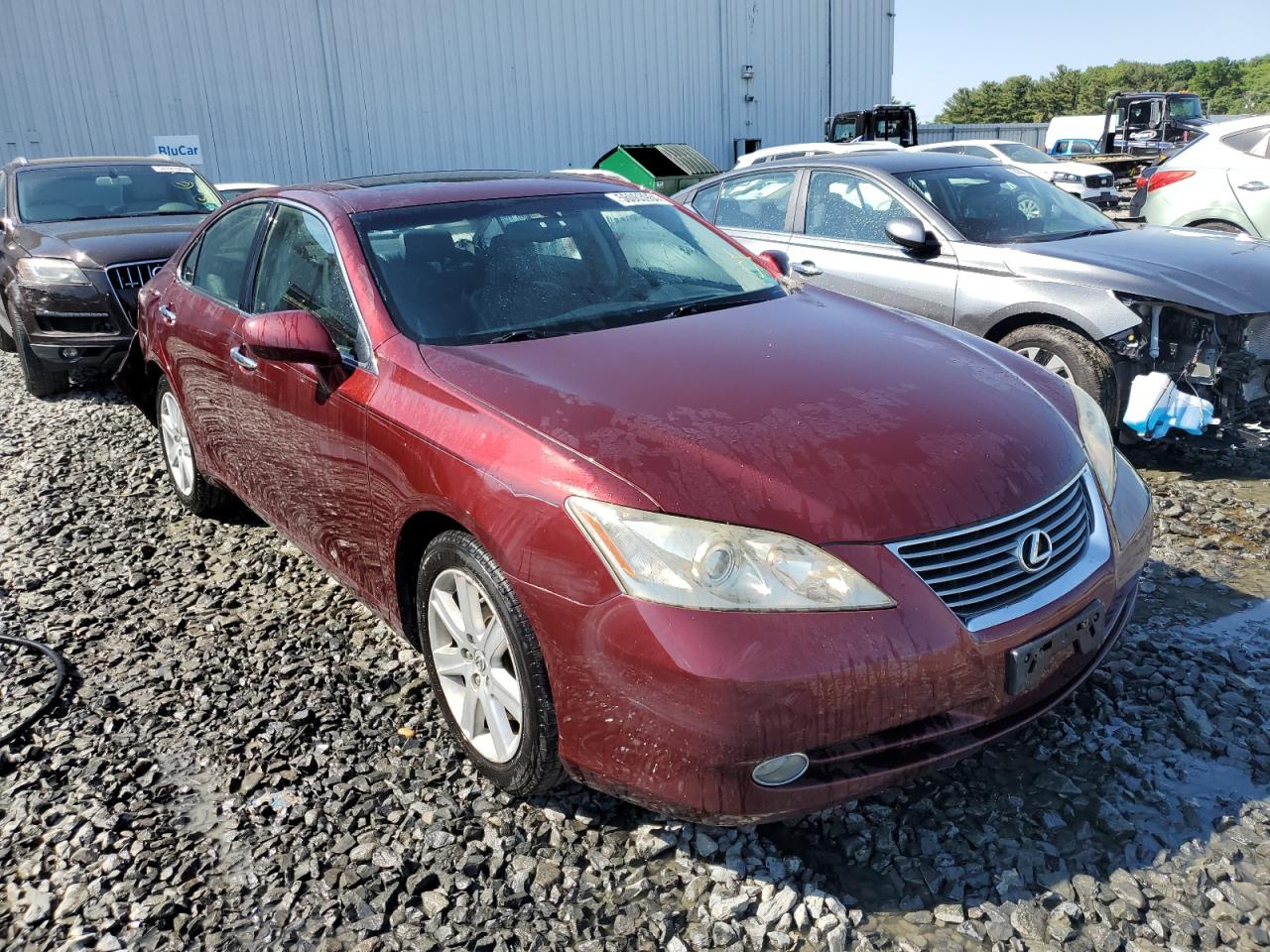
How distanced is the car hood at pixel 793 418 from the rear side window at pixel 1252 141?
783 cm

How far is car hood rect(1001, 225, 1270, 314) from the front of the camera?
4648 mm

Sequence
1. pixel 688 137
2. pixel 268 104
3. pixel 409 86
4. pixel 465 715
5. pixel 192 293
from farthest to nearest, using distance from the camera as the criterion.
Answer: pixel 688 137 → pixel 409 86 → pixel 268 104 → pixel 192 293 → pixel 465 715

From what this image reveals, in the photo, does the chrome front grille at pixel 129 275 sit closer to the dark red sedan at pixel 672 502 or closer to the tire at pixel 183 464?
the tire at pixel 183 464

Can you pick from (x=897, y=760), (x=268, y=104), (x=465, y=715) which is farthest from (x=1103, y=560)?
(x=268, y=104)

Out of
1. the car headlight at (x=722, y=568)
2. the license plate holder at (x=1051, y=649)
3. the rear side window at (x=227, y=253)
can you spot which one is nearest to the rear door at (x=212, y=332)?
the rear side window at (x=227, y=253)

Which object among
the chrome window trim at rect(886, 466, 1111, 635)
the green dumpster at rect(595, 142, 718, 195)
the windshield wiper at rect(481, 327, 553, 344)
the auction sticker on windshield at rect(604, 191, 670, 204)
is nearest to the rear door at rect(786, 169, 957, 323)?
the auction sticker on windshield at rect(604, 191, 670, 204)

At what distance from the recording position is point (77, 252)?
22.2ft

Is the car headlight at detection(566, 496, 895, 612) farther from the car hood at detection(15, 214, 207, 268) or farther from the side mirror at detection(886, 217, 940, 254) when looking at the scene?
the car hood at detection(15, 214, 207, 268)

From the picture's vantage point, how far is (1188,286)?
15.3 ft

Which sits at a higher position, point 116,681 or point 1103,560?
point 1103,560

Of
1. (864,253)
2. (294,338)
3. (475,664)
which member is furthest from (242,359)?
(864,253)

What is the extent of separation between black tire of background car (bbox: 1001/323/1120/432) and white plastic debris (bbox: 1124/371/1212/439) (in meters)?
0.10

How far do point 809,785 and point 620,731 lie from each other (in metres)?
0.42

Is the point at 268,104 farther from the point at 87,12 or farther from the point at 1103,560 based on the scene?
the point at 1103,560
